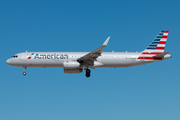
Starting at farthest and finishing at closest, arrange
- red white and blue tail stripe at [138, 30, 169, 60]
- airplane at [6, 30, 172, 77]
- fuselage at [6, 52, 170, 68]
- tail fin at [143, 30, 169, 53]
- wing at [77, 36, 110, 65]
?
tail fin at [143, 30, 169, 53]
red white and blue tail stripe at [138, 30, 169, 60]
fuselage at [6, 52, 170, 68]
airplane at [6, 30, 172, 77]
wing at [77, 36, 110, 65]

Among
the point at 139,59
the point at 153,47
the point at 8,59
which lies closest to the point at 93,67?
the point at 139,59

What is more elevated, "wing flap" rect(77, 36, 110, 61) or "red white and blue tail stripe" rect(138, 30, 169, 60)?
"red white and blue tail stripe" rect(138, 30, 169, 60)

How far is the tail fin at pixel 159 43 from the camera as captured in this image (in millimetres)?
57344

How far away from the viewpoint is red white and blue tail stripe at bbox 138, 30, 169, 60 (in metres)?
56.0

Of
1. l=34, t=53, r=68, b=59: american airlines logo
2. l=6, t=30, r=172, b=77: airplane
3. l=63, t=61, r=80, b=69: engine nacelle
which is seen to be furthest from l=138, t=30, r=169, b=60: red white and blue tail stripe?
l=34, t=53, r=68, b=59: american airlines logo

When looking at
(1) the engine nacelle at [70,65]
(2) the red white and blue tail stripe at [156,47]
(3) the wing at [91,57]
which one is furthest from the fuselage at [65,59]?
(1) the engine nacelle at [70,65]

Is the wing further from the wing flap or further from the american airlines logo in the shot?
the american airlines logo

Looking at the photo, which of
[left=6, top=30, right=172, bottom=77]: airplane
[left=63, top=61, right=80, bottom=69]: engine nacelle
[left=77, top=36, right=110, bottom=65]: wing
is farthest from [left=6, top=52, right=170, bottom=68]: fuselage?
[left=63, top=61, right=80, bottom=69]: engine nacelle

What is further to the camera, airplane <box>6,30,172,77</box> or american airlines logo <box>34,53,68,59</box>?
american airlines logo <box>34,53,68,59</box>

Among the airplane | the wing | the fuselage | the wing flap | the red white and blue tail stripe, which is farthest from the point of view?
the red white and blue tail stripe

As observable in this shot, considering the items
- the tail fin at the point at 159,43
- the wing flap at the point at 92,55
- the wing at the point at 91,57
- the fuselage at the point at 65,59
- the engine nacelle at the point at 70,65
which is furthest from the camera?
the tail fin at the point at 159,43

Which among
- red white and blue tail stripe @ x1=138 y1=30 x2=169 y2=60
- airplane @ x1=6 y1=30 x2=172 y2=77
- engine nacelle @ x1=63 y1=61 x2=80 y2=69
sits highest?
red white and blue tail stripe @ x1=138 y1=30 x2=169 y2=60

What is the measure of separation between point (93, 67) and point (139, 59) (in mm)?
8580

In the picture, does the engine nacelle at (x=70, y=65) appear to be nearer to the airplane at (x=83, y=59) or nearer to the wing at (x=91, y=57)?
the airplane at (x=83, y=59)
